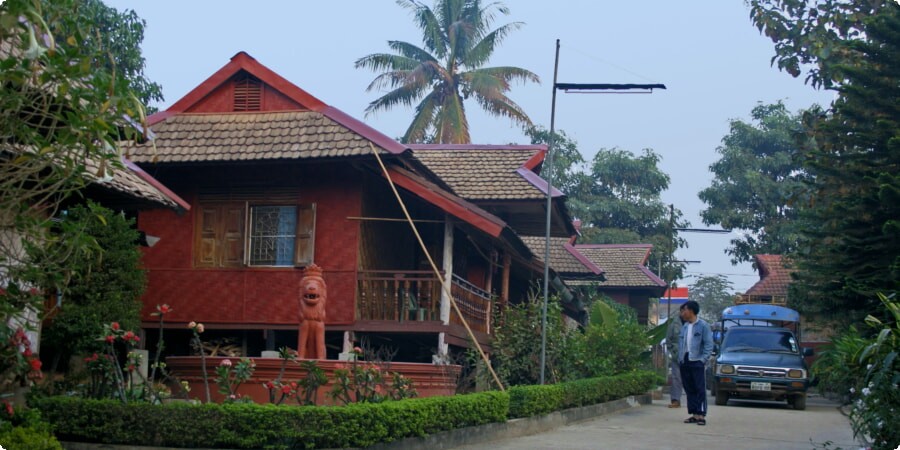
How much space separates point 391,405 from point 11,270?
494 centimetres

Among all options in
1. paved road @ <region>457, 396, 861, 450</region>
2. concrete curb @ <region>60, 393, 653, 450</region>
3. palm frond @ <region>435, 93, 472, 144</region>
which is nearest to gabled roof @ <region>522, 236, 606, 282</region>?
palm frond @ <region>435, 93, 472, 144</region>

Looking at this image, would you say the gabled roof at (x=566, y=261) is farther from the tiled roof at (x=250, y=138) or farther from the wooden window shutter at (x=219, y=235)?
the tiled roof at (x=250, y=138)

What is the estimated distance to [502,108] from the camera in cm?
3597

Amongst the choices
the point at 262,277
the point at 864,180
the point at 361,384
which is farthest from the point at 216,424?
the point at 864,180

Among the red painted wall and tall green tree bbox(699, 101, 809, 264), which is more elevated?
tall green tree bbox(699, 101, 809, 264)

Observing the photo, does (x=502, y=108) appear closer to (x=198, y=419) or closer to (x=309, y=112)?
(x=309, y=112)

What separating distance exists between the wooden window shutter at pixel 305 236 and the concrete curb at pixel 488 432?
520 centimetres

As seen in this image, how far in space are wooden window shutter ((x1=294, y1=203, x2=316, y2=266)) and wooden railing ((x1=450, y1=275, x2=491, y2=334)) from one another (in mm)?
2559

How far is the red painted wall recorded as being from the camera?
18234mm

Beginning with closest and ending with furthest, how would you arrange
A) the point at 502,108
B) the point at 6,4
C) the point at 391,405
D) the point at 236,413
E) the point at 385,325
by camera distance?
the point at 6,4 < the point at 236,413 < the point at 391,405 < the point at 385,325 < the point at 502,108

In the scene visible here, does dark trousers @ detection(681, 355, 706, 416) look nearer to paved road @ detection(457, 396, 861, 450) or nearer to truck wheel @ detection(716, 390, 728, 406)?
paved road @ detection(457, 396, 861, 450)

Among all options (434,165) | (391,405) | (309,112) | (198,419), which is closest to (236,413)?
(198,419)

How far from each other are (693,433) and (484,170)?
30.8 feet

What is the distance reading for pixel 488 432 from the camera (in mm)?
13422
